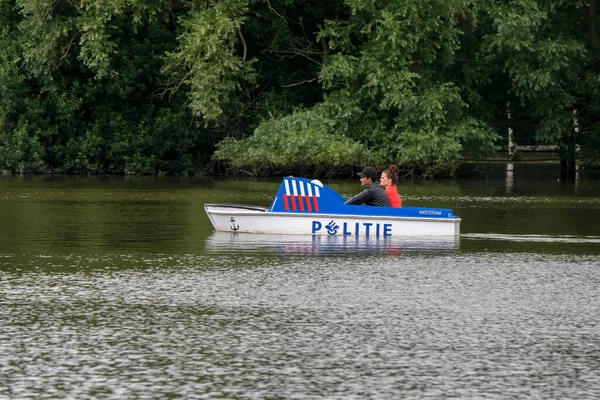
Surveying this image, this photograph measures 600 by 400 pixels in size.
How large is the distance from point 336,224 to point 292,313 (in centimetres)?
935

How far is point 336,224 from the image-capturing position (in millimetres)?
21688

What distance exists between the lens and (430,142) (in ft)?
144

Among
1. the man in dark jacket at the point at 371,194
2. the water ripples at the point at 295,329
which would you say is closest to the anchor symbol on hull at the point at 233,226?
the man in dark jacket at the point at 371,194

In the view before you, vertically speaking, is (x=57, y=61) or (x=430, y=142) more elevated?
(x=57, y=61)

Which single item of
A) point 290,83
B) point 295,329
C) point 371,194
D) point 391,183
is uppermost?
point 290,83

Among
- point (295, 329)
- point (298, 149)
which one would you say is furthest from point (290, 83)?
point (295, 329)

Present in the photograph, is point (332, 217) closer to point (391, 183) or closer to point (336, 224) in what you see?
point (336, 224)

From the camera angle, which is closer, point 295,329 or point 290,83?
point 295,329

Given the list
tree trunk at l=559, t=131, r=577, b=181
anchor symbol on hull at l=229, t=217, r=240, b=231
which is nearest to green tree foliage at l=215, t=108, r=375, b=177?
tree trunk at l=559, t=131, r=577, b=181

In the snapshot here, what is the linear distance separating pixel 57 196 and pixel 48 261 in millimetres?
16526

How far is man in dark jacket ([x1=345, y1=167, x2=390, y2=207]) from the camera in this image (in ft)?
72.6

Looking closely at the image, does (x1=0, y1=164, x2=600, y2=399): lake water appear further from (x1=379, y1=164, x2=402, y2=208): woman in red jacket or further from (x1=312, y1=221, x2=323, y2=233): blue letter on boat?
(x1=379, y1=164, x2=402, y2=208): woman in red jacket

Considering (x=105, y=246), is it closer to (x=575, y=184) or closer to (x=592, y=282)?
(x=592, y=282)

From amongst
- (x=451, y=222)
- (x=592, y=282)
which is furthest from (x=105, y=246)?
(x=592, y=282)
